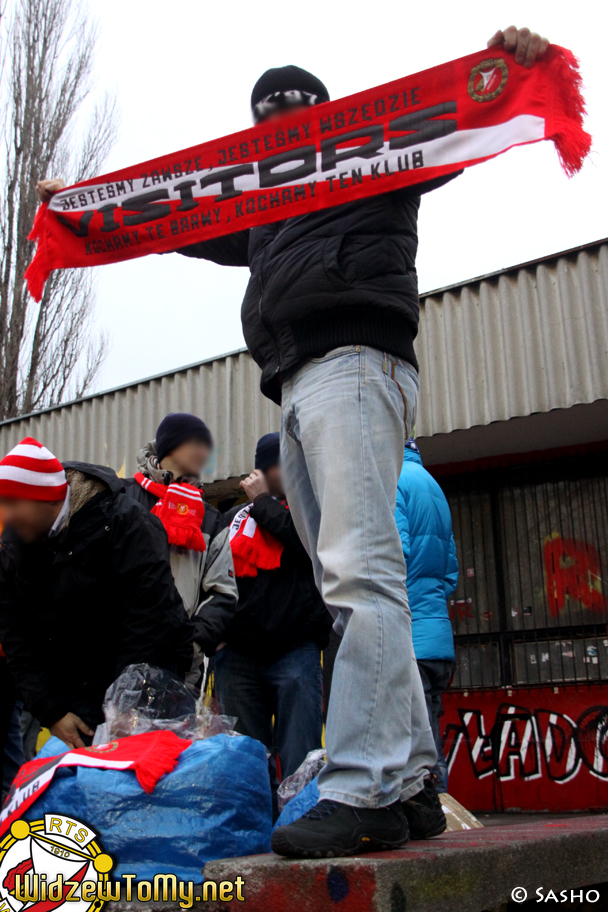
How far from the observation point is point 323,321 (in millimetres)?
2152

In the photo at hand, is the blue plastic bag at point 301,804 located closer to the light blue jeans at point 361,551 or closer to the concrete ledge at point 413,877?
the light blue jeans at point 361,551

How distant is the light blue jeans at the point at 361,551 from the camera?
1823 millimetres

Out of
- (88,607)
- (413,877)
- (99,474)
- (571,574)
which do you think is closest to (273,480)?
(99,474)

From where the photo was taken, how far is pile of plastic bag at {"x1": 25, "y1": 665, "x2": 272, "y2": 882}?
7.00 ft

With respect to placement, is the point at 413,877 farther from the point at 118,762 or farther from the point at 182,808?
the point at 118,762

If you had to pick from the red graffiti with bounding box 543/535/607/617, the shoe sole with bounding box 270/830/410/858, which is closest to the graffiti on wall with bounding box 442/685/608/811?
the red graffiti with bounding box 543/535/607/617

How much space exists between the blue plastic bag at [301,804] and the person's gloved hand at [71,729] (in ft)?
2.52

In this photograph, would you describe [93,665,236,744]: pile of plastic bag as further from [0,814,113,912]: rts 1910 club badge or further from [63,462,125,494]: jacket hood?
[63,462,125,494]: jacket hood

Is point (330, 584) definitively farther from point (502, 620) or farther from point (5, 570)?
point (502, 620)

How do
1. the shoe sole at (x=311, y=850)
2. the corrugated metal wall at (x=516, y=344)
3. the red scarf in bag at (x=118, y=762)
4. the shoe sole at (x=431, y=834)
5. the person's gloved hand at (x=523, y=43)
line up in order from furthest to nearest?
the corrugated metal wall at (x=516, y=344), the person's gloved hand at (x=523, y=43), the red scarf in bag at (x=118, y=762), the shoe sole at (x=431, y=834), the shoe sole at (x=311, y=850)

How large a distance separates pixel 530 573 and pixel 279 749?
4.04m

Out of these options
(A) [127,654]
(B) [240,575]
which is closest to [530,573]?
(B) [240,575]

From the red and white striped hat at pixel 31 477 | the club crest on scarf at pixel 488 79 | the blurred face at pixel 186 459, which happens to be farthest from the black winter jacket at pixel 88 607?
the club crest on scarf at pixel 488 79

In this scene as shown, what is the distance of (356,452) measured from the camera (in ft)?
6.64
